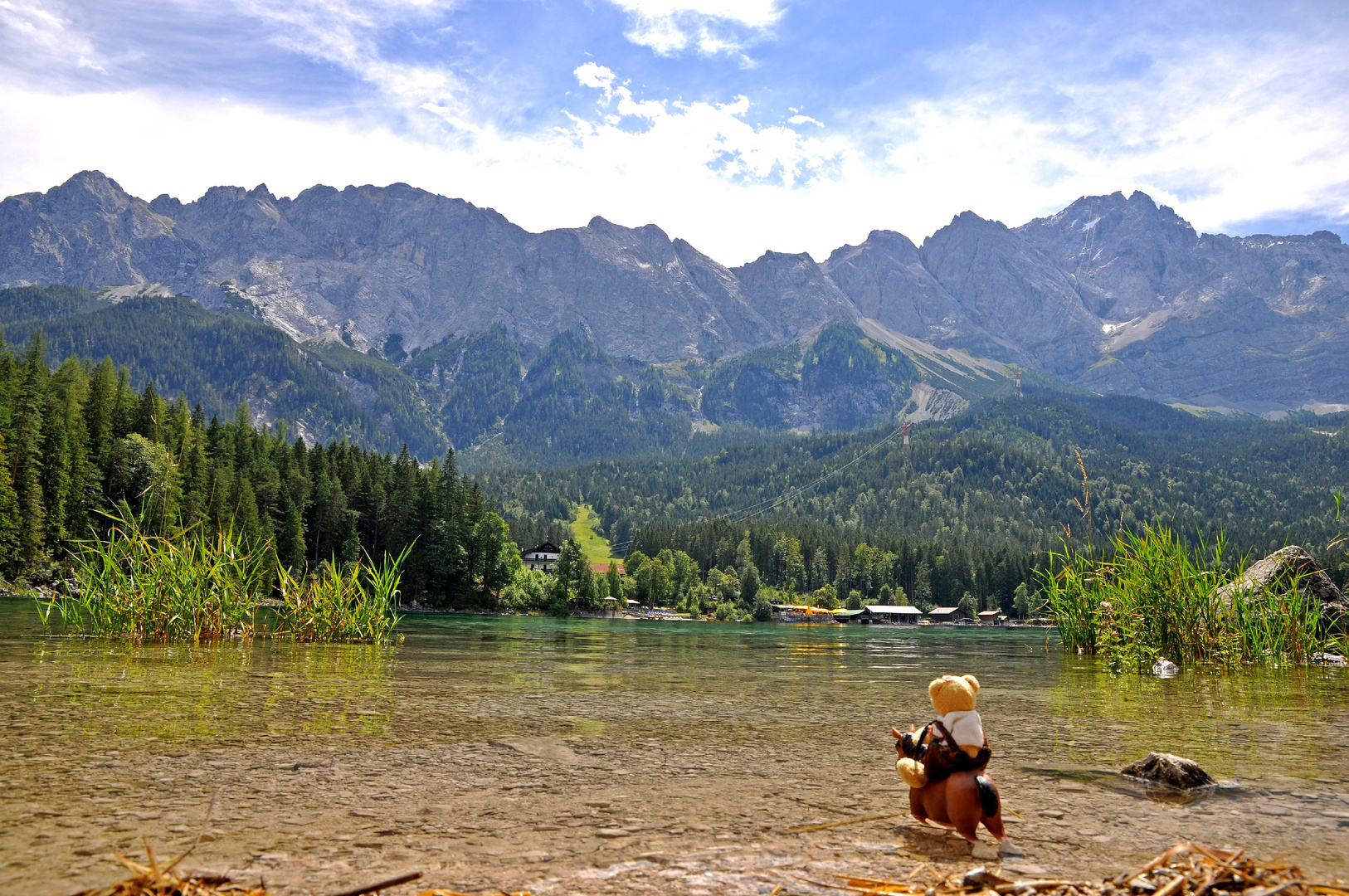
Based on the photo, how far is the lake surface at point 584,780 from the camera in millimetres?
4648

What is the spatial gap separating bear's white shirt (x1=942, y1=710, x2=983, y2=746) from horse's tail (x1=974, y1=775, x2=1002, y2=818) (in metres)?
0.33

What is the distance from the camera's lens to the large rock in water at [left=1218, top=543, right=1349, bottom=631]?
73.9 feet

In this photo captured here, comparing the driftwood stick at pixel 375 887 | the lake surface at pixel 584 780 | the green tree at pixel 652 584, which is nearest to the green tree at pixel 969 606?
the green tree at pixel 652 584

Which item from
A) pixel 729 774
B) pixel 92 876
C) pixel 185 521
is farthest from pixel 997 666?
pixel 185 521

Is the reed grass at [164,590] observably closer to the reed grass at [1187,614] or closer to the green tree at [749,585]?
the reed grass at [1187,614]

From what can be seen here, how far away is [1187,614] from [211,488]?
87.2 meters

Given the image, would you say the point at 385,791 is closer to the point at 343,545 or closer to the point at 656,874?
the point at 656,874

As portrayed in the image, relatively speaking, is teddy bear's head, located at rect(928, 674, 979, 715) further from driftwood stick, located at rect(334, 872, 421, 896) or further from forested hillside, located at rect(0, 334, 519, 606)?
forested hillside, located at rect(0, 334, 519, 606)

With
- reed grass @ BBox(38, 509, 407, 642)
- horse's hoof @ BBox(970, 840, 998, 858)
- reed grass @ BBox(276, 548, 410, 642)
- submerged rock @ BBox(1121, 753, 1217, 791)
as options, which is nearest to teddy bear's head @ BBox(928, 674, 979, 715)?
horse's hoof @ BBox(970, 840, 998, 858)

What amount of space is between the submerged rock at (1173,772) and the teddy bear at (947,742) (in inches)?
96.6

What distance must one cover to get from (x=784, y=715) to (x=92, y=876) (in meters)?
9.44

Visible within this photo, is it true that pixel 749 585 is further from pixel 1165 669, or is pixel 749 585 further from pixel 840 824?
pixel 840 824

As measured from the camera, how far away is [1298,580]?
22.9m

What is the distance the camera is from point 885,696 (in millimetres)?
15094
